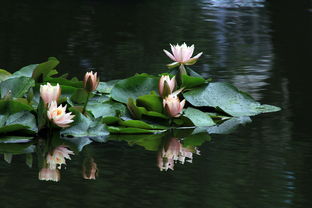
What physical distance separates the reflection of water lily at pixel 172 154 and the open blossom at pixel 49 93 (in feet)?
1.75

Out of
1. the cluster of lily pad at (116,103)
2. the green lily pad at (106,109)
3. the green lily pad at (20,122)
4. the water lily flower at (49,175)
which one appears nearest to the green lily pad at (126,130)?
the cluster of lily pad at (116,103)

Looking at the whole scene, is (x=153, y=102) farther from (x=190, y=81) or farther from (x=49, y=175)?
(x=49, y=175)

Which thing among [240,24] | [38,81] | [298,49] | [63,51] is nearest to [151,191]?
[38,81]

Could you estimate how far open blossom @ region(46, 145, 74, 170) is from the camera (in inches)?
153

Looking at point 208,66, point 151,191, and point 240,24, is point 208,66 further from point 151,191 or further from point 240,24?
point 151,191

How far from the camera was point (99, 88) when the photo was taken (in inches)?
195

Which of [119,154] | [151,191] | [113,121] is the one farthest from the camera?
[113,121]

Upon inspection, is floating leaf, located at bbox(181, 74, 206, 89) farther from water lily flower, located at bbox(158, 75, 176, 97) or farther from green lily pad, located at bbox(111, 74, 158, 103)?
water lily flower, located at bbox(158, 75, 176, 97)

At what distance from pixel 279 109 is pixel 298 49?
211 cm

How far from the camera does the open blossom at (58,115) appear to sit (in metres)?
4.14

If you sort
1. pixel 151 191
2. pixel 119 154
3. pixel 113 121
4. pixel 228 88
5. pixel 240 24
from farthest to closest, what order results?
1. pixel 240 24
2. pixel 228 88
3. pixel 113 121
4. pixel 119 154
5. pixel 151 191

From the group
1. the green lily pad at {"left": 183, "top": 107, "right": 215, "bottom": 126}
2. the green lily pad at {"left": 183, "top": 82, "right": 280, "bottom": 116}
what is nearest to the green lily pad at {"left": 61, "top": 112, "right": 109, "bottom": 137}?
the green lily pad at {"left": 183, "top": 107, "right": 215, "bottom": 126}

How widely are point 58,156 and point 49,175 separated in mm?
316

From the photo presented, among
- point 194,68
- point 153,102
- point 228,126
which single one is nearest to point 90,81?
point 153,102
